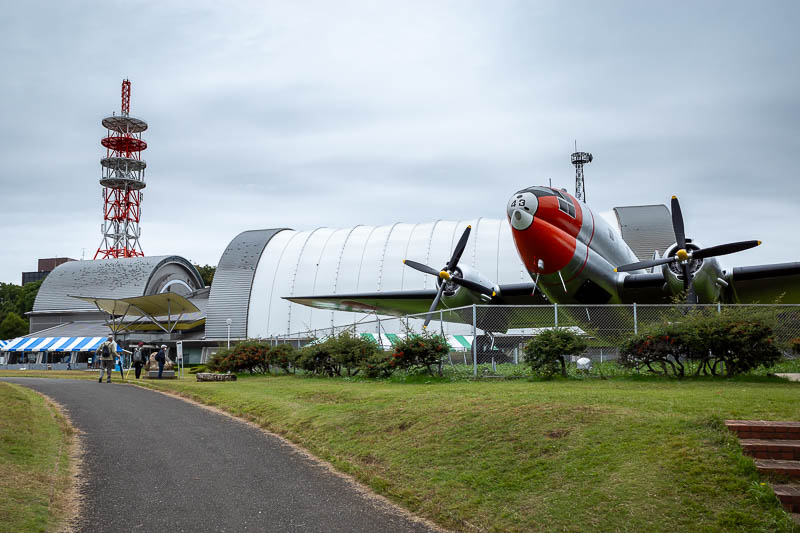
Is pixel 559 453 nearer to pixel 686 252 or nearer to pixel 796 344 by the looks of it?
pixel 796 344

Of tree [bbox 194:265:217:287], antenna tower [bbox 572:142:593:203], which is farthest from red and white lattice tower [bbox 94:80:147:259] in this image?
antenna tower [bbox 572:142:593:203]

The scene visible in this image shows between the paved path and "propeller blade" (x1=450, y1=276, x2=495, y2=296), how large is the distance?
12.3m

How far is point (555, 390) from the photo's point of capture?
1364 cm

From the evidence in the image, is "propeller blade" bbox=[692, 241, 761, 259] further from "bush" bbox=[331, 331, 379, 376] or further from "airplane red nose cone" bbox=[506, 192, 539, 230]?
"bush" bbox=[331, 331, 379, 376]

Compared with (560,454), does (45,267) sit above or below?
above

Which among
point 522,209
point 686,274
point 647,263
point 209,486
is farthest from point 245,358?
point 209,486

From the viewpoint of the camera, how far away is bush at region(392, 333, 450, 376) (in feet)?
63.3

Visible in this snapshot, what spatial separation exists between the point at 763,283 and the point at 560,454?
60.3 feet

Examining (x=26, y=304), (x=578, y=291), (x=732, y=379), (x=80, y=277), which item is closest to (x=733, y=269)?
(x=578, y=291)

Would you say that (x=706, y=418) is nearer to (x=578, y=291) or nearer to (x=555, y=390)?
(x=555, y=390)

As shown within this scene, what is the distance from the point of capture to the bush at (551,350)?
1716 cm

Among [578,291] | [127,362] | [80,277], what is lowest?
[127,362]

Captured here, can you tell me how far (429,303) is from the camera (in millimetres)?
29875

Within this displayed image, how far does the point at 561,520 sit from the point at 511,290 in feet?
66.9
